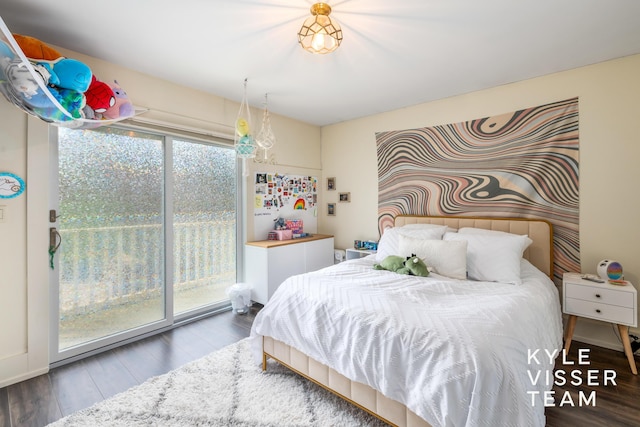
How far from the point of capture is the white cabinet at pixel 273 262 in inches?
130

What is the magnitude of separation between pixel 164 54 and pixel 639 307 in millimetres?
4420

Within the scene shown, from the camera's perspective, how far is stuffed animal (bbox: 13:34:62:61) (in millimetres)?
1596

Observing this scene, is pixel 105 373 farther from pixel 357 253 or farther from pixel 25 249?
pixel 357 253

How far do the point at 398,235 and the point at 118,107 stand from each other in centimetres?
268

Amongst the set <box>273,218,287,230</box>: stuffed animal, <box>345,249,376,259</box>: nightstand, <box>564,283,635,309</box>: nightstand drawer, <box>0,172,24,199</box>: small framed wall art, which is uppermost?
<box>0,172,24,199</box>: small framed wall art

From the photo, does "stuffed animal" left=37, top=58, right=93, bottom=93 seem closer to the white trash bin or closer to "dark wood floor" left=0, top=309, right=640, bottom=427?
"dark wood floor" left=0, top=309, right=640, bottom=427

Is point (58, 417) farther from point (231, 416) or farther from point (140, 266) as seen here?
point (140, 266)

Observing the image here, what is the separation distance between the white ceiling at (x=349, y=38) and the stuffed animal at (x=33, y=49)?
0.28 meters

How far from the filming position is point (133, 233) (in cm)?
269

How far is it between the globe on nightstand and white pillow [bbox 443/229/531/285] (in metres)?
0.59

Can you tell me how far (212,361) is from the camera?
2273mm

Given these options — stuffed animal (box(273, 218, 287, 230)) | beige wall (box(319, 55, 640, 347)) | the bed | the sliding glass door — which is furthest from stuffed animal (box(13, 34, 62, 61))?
beige wall (box(319, 55, 640, 347))

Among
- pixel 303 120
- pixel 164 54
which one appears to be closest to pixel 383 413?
pixel 164 54

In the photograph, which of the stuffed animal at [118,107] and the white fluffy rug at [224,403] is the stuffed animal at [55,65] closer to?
the stuffed animal at [118,107]
